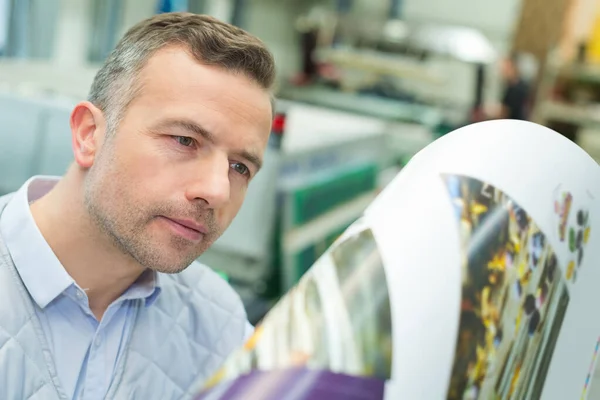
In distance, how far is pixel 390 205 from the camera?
637 mm

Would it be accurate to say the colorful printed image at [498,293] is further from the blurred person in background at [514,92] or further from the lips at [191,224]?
the blurred person in background at [514,92]

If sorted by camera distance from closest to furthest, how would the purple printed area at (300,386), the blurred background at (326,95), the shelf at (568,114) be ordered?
1. the purple printed area at (300,386)
2. the blurred background at (326,95)
3. the shelf at (568,114)

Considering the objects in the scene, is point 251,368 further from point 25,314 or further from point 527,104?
point 527,104

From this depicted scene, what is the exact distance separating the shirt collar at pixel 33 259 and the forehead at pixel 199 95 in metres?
0.21

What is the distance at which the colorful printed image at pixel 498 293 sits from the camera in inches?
24.0

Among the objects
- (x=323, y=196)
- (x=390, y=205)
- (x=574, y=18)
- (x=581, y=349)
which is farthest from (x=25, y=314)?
(x=574, y=18)

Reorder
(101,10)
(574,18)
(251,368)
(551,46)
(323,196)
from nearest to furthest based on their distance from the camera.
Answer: (251,368), (323,196), (551,46), (574,18), (101,10)

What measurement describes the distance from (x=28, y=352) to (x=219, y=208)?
275 mm

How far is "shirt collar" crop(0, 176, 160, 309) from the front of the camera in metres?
0.87

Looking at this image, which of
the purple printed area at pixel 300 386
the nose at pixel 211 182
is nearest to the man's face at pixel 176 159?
the nose at pixel 211 182

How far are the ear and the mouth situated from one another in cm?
15

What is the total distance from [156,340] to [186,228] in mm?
229

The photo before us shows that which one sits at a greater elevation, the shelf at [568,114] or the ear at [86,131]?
the ear at [86,131]

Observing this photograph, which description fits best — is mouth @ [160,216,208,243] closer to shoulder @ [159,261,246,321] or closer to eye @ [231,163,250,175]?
eye @ [231,163,250,175]
